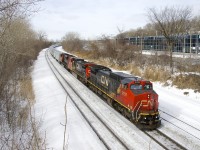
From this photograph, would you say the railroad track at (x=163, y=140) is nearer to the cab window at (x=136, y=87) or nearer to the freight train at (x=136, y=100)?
the freight train at (x=136, y=100)

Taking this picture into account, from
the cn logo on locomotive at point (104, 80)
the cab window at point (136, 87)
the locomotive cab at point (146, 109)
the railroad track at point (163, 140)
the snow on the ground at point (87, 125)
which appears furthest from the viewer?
the cn logo on locomotive at point (104, 80)

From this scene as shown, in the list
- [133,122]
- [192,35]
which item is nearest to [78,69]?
[133,122]

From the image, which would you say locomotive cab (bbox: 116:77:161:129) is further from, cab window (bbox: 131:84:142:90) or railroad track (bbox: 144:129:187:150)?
railroad track (bbox: 144:129:187:150)

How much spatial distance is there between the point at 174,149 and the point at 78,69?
19078 millimetres

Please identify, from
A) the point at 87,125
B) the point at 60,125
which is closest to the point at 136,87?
the point at 87,125

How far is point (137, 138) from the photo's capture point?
11961mm

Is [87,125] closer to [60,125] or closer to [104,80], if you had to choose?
[60,125]

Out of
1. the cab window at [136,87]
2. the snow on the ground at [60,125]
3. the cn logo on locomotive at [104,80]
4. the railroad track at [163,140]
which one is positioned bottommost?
the railroad track at [163,140]

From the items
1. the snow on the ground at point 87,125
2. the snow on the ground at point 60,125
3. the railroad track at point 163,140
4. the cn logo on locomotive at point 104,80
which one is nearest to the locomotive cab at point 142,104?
the railroad track at point 163,140

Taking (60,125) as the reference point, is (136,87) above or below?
above

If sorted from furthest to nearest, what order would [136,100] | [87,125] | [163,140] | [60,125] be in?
1. [87,125]
2. [60,125]
3. [136,100]
4. [163,140]

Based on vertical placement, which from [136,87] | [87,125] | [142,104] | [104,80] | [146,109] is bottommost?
[87,125]

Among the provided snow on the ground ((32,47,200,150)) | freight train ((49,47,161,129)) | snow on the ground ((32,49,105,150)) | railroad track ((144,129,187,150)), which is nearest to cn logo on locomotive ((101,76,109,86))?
freight train ((49,47,161,129))

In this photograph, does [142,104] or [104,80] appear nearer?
[142,104]
